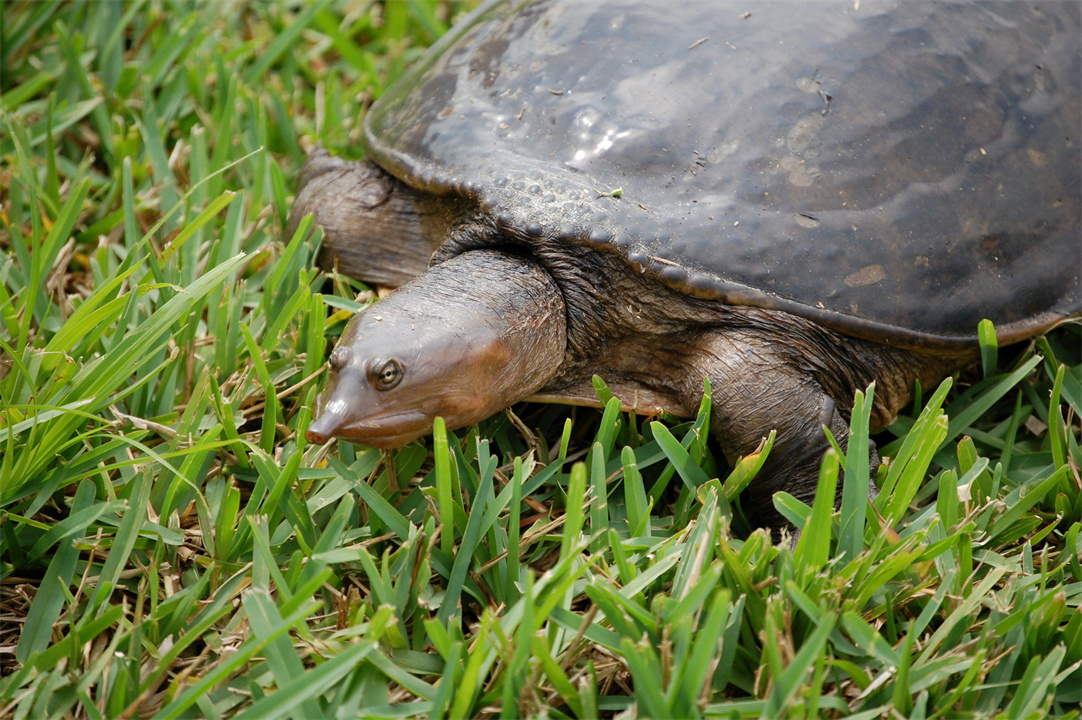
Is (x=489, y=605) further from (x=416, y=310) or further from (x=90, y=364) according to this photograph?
(x=90, y=364)

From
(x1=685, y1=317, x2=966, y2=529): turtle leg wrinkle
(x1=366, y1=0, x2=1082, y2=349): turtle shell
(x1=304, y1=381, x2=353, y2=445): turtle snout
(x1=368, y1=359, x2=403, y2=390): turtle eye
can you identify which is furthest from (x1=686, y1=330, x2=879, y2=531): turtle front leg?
(x1=304, y1=381, x2=353, y2=445): turtle snout

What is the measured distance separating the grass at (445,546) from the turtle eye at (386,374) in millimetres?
166

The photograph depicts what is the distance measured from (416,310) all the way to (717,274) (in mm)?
658

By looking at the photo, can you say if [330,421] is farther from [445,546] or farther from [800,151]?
[800,151]

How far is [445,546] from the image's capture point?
6.05 ft

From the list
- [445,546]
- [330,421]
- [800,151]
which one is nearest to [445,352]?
[330,421]

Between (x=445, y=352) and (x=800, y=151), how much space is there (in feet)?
3.07

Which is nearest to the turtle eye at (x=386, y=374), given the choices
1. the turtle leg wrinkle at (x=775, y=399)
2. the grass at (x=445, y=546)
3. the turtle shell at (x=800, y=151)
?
the grass at (x=445, y=546)

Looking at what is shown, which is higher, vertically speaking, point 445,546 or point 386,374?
point 386,374

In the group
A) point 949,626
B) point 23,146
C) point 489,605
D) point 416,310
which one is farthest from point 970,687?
point 23,146

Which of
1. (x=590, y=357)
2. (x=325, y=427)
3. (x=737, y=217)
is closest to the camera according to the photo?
(x=325, y=427)

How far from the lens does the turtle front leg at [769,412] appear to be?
206 centimetres

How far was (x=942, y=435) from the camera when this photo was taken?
6.00 feet

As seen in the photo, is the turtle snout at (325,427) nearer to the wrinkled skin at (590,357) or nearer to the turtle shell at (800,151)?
the wrinkled skin at (590,357)
